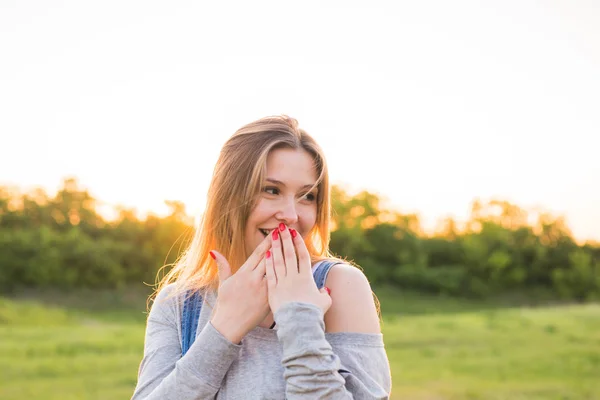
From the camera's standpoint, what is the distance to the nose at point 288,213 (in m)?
2.13

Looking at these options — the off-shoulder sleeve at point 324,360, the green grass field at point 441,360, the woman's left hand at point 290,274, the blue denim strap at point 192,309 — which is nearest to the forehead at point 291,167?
the woman's left hand at point 290,274

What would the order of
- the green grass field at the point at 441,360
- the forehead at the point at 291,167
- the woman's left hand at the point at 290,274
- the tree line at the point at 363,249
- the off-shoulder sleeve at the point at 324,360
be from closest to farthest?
the off-shoulder sleeve at the point at 324,360 → the woman's left hand at the point at 290,274 → the forehead at the point at 291,167 → the green grass field at the point at 441,360 → the tree line at the point at 363,249

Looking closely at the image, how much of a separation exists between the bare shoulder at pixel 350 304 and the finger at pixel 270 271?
189 millimetres

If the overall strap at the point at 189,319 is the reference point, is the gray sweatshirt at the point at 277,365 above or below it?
below

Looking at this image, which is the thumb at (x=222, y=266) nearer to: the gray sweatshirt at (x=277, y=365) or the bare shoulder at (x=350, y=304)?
the gray sweatshirt at (x=277, y=365)

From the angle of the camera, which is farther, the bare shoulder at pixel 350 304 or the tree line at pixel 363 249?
the tree line at pixel 363 249

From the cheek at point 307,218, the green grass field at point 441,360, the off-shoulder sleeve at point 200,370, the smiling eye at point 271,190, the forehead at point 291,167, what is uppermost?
the forehead at point 291,167

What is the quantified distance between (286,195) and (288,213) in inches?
2.8

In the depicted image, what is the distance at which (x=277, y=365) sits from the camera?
204 centimetres

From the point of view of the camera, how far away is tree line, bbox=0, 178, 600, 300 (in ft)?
109

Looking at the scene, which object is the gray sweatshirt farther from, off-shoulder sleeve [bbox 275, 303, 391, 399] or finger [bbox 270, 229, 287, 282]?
finger [bbox 270, 229, 287, 282]

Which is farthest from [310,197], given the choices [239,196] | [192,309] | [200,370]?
[200,370]

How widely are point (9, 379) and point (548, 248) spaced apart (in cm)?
3547

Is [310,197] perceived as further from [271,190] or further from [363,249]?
[363,249]
